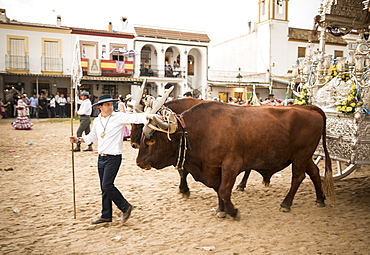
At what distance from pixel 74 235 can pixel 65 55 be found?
27158mm

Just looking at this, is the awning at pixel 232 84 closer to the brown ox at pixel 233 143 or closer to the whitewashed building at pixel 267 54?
the whitewashed building at pixel 267 54

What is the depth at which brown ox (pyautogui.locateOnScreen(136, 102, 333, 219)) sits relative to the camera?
4.62 meters

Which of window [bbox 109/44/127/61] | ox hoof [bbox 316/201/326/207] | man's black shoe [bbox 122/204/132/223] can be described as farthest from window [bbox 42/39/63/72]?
ox hoof [bbox 316/201/326/207]

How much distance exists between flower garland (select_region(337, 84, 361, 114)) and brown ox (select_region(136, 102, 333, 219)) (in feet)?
1.64

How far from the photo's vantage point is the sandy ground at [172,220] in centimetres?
389

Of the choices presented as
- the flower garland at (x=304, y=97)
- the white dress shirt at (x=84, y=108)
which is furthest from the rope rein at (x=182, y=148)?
the white dress shirt at (x=84, y=108)

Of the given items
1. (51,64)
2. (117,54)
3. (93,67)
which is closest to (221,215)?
(93,67)

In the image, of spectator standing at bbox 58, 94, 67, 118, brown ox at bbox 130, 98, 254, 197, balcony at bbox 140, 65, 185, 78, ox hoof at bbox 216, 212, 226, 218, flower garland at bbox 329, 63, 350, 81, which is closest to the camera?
ox hoof at bbox 216, 212, 226, 218

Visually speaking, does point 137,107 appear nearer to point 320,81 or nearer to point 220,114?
point 220,114

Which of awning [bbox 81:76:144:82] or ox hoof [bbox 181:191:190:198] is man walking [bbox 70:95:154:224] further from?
awning [bbox 81:76:144:82]

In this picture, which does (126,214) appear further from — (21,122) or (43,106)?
(43,106)

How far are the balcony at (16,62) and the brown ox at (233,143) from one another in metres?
26.3

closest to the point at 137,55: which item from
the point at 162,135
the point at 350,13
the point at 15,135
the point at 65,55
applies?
the point at 65,55

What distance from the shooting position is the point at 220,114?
15.8 ft
